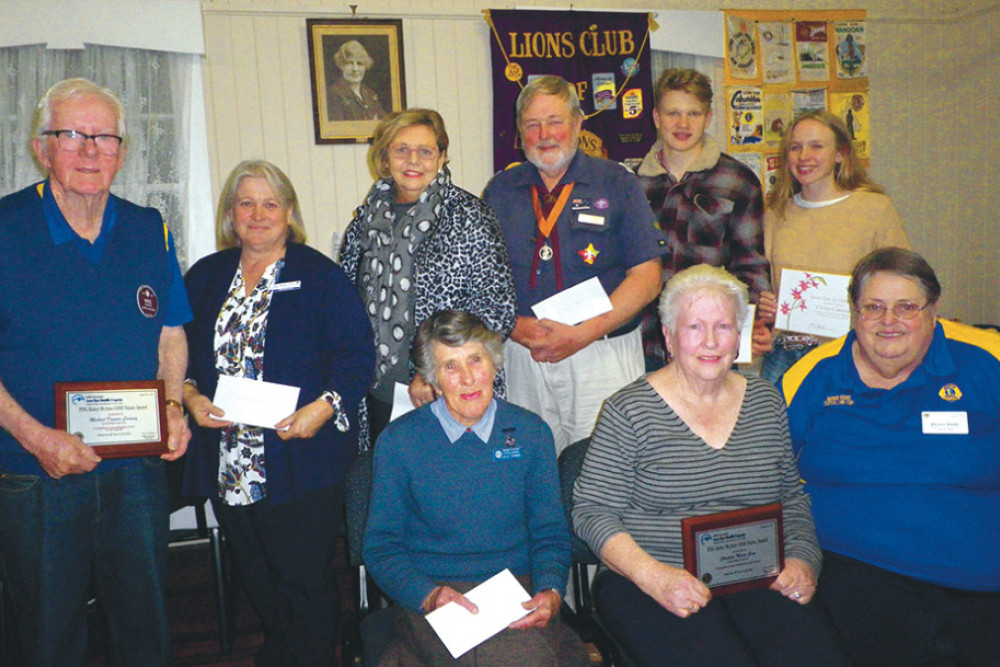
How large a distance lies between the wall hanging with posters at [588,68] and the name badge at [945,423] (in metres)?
3.00

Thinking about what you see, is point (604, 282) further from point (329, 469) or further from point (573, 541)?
point (329, 469)

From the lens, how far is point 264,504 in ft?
8.09

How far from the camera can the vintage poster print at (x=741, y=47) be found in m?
5.19

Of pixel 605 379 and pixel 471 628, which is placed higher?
pixel 605 379

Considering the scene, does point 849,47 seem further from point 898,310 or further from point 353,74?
point 898,310

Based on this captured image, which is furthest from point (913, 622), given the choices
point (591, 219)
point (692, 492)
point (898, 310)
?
point (591, 219)

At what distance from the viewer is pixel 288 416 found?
96.0 inches

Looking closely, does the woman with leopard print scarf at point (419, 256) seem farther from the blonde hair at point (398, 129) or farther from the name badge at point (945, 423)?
the name badge at point (945, 423)

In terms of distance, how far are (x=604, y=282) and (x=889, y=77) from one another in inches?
151

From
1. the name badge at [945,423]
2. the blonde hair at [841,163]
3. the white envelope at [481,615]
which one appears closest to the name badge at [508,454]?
the white envelope at [481,615]

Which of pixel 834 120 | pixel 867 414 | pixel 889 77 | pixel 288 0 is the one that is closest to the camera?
pixel 867 414

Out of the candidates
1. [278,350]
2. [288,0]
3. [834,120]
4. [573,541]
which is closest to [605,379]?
[573,541]

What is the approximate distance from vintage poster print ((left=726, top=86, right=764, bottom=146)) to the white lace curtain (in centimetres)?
340

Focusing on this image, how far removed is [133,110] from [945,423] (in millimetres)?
4216
